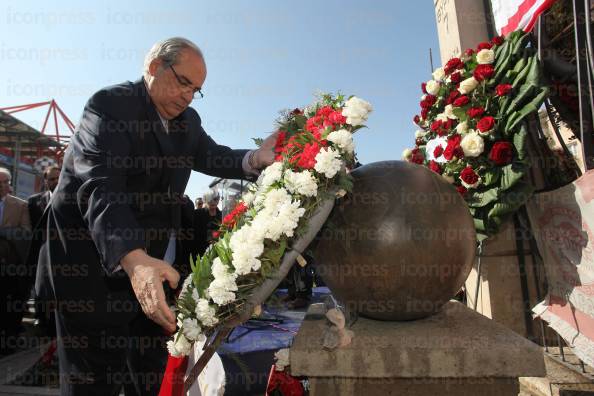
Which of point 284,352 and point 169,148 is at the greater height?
point 169,148

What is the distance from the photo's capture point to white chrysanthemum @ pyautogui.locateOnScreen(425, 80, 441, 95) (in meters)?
3.95

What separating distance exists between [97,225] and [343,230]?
1.19 metres

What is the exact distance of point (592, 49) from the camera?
2891mm

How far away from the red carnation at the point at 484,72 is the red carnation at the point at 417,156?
963 mm

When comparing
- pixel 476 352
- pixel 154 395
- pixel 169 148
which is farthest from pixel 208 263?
Answer: pixel 476 352

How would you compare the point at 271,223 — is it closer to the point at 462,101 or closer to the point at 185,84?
the point at 185,84

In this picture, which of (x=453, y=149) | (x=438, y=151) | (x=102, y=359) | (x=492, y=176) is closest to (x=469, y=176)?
(x=492, y=176)

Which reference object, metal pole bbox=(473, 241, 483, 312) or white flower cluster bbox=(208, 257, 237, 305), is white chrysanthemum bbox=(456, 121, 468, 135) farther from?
white flower cluster bbox=(208, 257, 237, 305)

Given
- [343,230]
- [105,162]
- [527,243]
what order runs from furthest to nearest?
[527,243] < [343,230] < [105,162]

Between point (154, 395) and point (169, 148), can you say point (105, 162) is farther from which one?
point (154, 395)

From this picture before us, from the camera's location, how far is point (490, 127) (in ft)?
10.2

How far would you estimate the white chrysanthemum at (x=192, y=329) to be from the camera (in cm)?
173

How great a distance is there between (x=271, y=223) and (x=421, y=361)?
98 centimetres

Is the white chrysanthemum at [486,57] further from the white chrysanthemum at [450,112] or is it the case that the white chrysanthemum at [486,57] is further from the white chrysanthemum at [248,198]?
the white chrysanthemum at [248,198]
